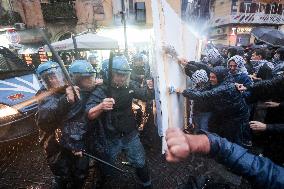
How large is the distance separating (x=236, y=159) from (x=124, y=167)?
3.66 metres

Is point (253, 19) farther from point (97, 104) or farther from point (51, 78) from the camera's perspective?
point (51, 78)

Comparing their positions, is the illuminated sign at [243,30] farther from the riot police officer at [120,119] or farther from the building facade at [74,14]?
the riot police officer at [120,119]

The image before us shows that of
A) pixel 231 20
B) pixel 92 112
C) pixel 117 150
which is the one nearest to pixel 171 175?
pixel 117 150

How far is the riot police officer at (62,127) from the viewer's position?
9.98 ft

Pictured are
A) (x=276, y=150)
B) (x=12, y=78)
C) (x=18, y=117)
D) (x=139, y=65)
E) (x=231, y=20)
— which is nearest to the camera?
(x=276, y=150)

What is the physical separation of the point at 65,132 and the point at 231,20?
39.1 m

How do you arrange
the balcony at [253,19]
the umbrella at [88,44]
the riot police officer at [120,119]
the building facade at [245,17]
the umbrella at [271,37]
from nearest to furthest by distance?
the riot police officer at [120,119]
the umbrella at [88,44]
the umbrella at [271,37]
the balcony at [253,19]
the building facade at [245,17]

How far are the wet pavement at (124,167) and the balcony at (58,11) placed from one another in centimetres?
2009

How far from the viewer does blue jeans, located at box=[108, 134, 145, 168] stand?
12.0 feet

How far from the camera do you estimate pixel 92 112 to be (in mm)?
3227

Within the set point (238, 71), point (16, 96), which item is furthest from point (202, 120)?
point (16, 96)

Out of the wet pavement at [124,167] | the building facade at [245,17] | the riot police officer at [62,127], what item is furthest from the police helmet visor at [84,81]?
the building facade at [245,17]

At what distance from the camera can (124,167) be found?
4797 mm

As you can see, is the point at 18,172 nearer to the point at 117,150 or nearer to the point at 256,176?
the point at 117,150
